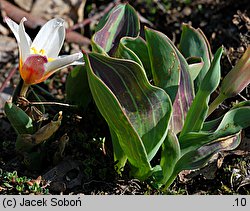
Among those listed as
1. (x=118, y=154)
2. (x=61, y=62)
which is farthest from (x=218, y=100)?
(x=61, y=62)

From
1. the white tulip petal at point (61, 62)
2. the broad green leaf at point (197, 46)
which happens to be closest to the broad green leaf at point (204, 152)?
the broad green leaf at point (197, 46)

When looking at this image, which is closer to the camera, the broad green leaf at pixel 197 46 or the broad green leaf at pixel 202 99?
the broad green leaf at pixel 202 99

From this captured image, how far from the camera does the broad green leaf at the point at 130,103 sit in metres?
1.92

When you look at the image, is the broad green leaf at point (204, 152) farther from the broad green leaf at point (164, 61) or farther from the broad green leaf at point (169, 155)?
the broad green leaf at point (164, 61)

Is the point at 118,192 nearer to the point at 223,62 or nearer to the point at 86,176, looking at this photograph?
the point at 86,176

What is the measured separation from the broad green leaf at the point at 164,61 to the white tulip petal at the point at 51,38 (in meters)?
0.40

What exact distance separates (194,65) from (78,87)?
55cm

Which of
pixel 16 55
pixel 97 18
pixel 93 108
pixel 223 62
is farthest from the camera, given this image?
pixel 97 18

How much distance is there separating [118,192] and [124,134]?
38 cm

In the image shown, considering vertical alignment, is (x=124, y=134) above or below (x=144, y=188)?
above

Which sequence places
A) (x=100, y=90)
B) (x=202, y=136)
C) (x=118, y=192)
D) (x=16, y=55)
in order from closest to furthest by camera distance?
1. (x=100, y=90)
2. (x=202, y=136)
3. (x=118, y=192)
4. (x=16, y=55)

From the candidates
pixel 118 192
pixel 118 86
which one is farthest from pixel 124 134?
pixel 118 192

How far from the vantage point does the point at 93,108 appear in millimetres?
2631
